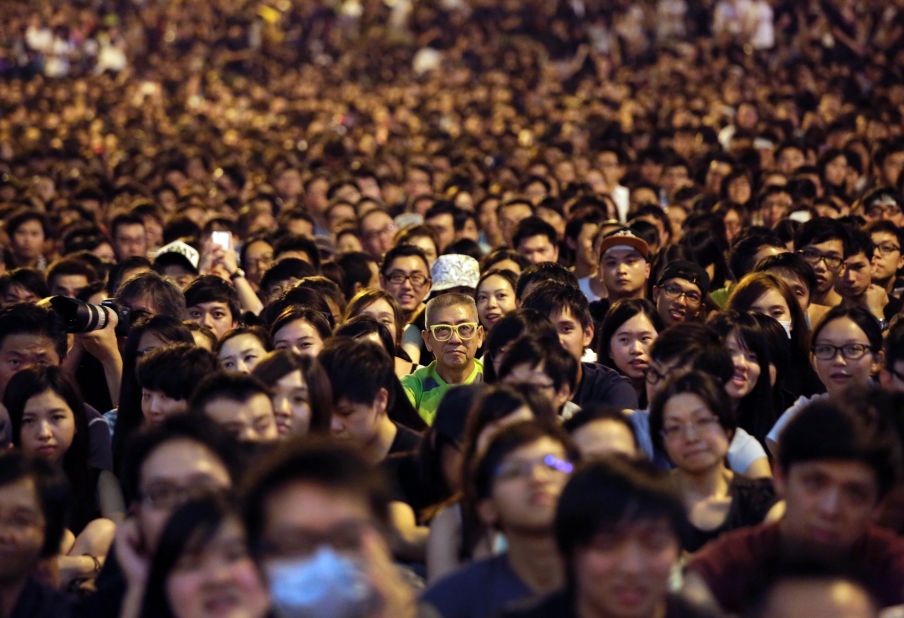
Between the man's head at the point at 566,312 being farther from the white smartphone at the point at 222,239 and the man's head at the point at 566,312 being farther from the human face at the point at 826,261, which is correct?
the white smartphone at the point at 222,239

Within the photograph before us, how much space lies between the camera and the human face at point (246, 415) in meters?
5.24

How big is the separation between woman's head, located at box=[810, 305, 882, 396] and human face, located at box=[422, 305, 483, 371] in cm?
159

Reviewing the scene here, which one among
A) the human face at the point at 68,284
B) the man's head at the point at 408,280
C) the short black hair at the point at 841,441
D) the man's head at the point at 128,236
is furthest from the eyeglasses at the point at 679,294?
the man's head at the point at 128,236

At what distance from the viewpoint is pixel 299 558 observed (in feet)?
11.0

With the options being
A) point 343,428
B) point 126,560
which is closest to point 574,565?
point 126,560

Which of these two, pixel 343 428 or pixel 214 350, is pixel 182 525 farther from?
pixel 214 350

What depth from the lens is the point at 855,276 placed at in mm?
8961

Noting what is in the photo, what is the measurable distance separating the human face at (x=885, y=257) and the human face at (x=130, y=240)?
208 inches

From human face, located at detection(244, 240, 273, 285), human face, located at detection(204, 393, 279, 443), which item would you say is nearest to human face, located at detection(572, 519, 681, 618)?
human face, located at detection(204, 393, 279, 443)

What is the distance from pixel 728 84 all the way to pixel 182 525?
17.2 meters

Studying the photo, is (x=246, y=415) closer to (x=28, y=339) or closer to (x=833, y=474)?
(x=833, y=474)

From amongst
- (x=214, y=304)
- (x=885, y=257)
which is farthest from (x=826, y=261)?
(x=214, y=304)

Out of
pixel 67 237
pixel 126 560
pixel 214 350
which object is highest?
pixel 67 237

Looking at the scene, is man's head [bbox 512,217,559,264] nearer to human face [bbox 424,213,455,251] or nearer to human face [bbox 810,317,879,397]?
human face [bbox 424,213,455,251]
